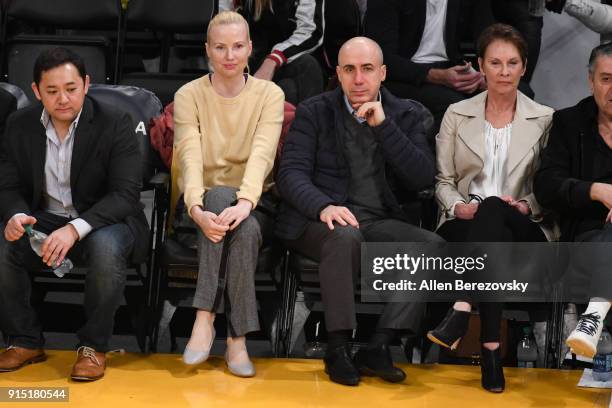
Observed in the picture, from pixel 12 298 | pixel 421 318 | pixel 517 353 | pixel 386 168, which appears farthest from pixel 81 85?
pixel 517 353

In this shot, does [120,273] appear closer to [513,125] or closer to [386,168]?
[386,168]

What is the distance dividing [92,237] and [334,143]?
1.04 m

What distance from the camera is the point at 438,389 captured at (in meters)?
3.92

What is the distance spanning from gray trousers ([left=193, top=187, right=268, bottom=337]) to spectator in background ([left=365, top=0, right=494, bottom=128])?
4.92 feet

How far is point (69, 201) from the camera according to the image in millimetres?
4250

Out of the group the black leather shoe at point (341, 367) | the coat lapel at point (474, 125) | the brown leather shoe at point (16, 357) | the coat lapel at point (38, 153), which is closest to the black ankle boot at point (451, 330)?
the black leather shoe at point (341, 367)

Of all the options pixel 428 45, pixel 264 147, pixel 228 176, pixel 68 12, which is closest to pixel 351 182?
pixel 264 147

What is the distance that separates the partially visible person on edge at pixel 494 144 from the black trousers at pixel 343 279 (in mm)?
305

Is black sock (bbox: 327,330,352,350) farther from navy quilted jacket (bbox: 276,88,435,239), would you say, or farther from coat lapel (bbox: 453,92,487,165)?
coat lapel (bbox: 453,92,487,165)

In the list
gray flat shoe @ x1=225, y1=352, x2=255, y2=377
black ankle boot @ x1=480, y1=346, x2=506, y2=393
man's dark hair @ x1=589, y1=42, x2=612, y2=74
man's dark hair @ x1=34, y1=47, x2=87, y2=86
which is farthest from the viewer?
man's dark hair @ x1=589, y1=42, x2=612, y2=74

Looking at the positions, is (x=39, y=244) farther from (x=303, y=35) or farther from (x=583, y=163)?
(x=583, y=163)

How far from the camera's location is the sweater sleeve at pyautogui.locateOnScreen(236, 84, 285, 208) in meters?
4.17

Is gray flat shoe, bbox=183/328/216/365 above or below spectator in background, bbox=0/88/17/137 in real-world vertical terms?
below

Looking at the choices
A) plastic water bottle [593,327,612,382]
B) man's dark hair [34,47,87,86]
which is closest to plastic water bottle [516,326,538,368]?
plastic water bottle [593,327,612,382]
